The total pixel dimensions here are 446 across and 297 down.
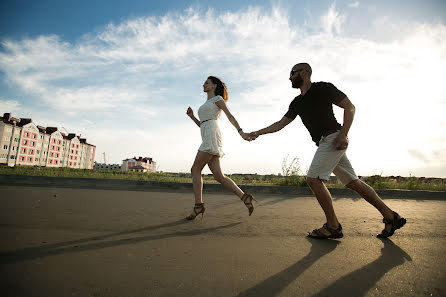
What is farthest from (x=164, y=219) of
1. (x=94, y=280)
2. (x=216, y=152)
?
(x=94, y=280)

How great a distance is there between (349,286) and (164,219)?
90.2 inches

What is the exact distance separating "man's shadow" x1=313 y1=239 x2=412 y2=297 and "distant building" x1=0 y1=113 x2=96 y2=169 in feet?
252

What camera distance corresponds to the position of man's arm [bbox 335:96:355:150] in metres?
2.62

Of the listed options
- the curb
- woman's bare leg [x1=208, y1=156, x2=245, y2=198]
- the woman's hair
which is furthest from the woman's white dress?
the curb

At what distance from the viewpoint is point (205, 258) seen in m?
1.71

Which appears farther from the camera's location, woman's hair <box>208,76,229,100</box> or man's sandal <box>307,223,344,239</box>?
woman's hair <box>208,76,229,100</box>

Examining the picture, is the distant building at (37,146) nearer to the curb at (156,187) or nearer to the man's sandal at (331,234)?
the curb at (156,187)

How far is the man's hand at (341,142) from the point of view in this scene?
2611 millimetres

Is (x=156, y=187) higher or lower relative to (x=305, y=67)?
lower

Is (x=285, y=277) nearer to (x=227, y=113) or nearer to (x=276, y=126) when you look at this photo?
(x=276, y=126)

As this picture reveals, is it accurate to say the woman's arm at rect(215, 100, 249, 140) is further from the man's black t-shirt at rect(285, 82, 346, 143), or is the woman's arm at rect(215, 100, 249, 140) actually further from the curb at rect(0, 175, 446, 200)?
the curb at rect(0, 175, 446, 200)

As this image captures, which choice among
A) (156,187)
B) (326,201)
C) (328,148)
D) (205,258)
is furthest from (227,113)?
(156,187)

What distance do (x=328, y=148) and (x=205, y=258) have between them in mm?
1772

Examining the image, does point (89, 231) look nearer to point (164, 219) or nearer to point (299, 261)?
point (164, 219)
